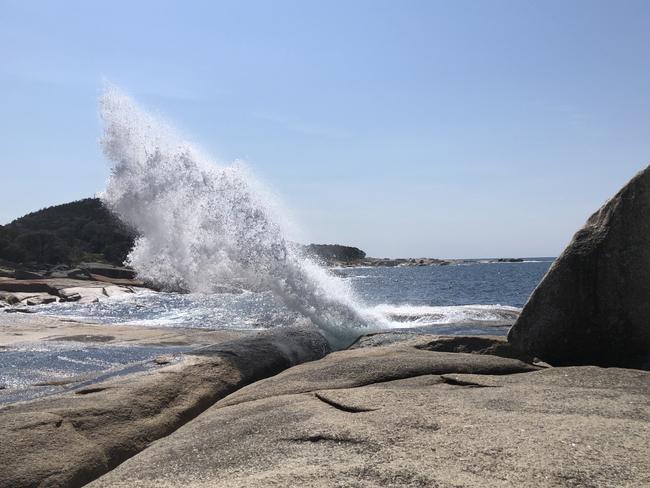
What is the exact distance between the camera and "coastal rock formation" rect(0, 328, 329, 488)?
13.1 ft

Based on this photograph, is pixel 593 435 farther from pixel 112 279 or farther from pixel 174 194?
pixel 112 279

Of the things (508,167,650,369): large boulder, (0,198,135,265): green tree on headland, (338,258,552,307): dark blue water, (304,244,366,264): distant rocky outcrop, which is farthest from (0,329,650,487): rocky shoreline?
(304,244,366,264): distant rocky outcrop

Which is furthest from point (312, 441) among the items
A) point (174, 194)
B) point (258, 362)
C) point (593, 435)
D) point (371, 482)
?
point (174, 194)

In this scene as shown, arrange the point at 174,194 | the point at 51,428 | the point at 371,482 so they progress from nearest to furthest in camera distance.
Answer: the point at 371,482
the point at 51,428
the point at 174,194

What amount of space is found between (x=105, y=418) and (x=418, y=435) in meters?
2.68

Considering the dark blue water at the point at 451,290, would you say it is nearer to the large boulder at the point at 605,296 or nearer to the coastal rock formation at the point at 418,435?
the large boulder at the point at 605,296

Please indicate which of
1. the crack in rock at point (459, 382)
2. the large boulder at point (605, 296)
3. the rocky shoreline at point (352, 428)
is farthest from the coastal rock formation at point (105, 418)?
the large boulder at point (605, 296)

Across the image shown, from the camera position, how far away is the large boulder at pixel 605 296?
254 inches

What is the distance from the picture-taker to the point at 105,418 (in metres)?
4.77

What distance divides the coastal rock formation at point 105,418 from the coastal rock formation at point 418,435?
467 millimetres

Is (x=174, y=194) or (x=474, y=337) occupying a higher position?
(x=174, y=194)

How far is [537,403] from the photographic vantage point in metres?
4.24

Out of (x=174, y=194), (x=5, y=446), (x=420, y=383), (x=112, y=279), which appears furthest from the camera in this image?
(x=112, y=279)

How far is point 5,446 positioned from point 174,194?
1093 inches
